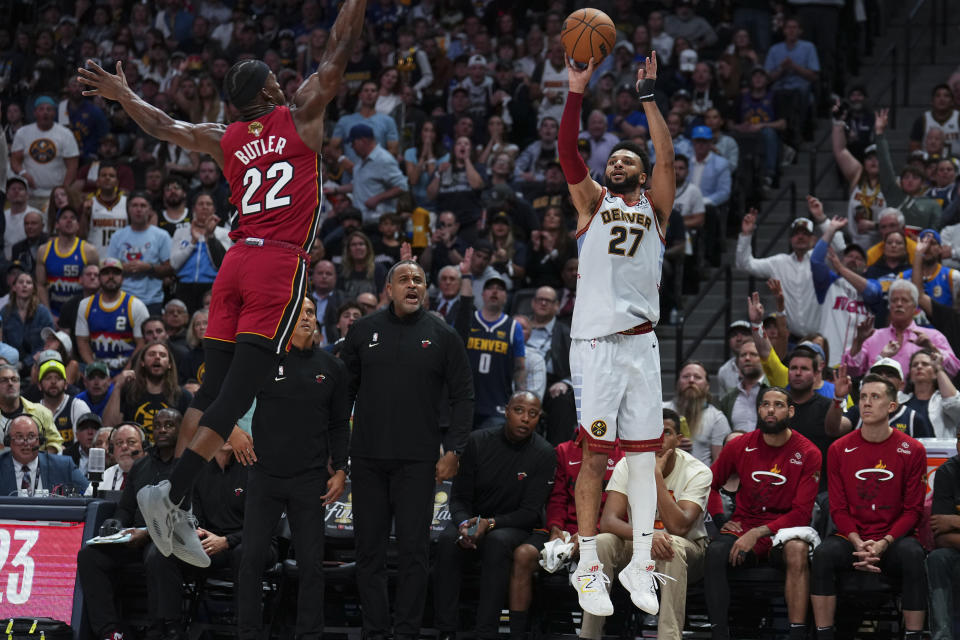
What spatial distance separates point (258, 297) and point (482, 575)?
330cm

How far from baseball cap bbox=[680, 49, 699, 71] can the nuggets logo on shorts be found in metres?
10.3

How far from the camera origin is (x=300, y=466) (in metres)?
9.23

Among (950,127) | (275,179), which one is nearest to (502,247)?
(950,127)

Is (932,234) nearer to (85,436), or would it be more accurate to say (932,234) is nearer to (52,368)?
(85,436)

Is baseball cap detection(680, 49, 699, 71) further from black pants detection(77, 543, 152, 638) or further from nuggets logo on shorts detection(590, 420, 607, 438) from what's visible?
nuggets logo on shorts detection(590, 420, 607, 438)

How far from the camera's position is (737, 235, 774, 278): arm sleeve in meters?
13.7

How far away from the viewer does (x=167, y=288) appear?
49.2 ft

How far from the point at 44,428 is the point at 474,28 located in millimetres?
9522

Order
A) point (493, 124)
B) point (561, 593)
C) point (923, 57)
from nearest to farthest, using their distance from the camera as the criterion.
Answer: point (561, 593), point (493, 124), point (923, 57)

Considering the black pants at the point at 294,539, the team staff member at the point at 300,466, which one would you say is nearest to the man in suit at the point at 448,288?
the team staff member at the point at 300,466

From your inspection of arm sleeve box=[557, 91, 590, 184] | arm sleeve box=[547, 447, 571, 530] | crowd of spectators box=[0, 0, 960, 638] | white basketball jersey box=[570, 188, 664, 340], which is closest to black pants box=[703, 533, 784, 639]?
crowd of spectators box=[0, 0, 960, 638]

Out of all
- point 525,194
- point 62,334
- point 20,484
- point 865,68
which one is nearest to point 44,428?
point 20,484

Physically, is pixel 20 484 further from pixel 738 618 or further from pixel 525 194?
pixel 525 194

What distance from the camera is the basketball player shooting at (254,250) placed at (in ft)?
22.7
